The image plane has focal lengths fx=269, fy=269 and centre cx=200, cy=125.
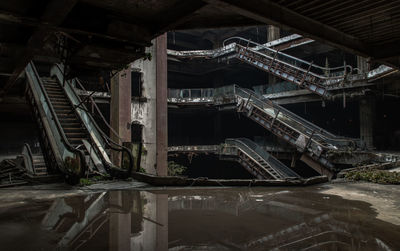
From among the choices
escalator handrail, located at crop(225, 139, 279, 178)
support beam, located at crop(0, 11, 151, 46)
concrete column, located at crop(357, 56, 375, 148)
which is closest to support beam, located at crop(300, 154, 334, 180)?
escalator handrail, located at crop(225, 139, 279, 178)

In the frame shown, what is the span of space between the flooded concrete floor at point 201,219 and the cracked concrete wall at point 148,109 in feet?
36.1

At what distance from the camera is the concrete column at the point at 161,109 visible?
1861 centimetres

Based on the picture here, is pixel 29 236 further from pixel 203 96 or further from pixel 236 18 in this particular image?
pixel 203 96

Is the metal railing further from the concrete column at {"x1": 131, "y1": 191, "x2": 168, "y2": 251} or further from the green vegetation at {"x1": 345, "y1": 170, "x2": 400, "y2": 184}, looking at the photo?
the concrete column at {"x1": 131, "y1": 191, "x2": 168, "y2": 251}

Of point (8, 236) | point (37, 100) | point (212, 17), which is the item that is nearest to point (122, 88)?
point (37, 100)

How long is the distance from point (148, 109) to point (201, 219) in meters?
15.0

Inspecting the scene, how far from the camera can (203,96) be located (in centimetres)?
2509

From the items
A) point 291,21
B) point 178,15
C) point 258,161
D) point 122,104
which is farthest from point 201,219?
point 258,161

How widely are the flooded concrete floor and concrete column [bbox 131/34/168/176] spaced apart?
1109cm

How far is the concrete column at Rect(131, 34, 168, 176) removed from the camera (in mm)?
18452

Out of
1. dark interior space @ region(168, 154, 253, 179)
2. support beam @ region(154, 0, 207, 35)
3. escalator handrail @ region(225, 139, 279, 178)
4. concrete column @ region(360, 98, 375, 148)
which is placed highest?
support beam @ region(154, 0, 207, 35)

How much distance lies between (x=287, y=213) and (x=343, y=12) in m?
3.64

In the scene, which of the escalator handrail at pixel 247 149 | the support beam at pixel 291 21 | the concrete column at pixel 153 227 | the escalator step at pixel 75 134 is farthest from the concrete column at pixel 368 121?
the escalator step at pixel 75 134

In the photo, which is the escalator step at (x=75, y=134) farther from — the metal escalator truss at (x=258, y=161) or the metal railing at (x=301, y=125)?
the metal railing at (x=301, y=125)
